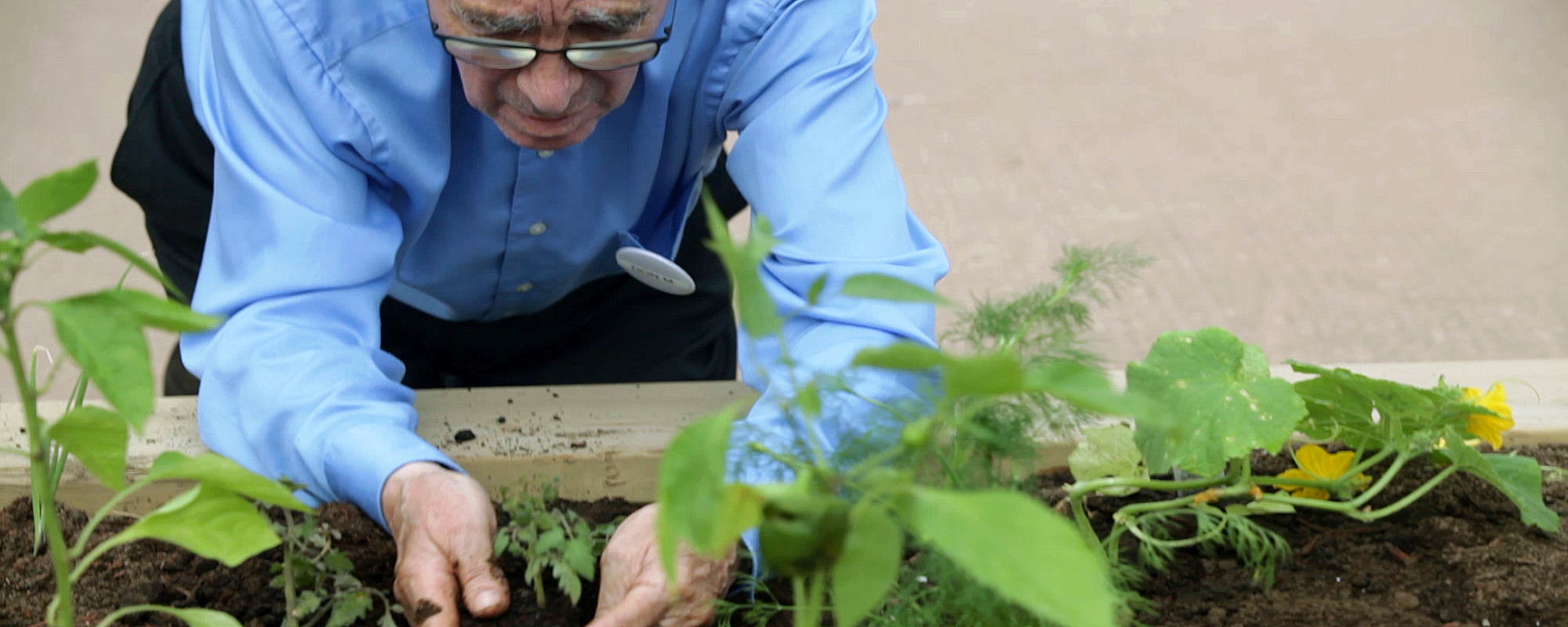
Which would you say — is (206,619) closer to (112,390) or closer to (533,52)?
(112,390)

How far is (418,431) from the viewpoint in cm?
122

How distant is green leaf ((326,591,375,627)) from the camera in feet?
3.08

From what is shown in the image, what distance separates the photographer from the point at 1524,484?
101 cm

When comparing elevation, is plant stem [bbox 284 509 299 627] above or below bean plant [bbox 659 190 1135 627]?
below

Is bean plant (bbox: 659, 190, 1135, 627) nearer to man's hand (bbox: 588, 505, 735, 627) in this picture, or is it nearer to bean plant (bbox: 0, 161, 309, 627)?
bean plant (bbox: 0, 161, 309, 627)

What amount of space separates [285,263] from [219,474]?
22.2 inches

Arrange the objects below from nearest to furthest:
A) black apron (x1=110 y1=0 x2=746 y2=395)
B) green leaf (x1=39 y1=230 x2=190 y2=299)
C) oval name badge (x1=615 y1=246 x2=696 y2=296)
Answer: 1. green leaf (x1=39 y1=230 x2=190 y2=299)
2. oval name badge (x1=615 y1=246 x2=696 y2=296)
3. black apron (x1=110 y1=0 x2=746 y2=395)

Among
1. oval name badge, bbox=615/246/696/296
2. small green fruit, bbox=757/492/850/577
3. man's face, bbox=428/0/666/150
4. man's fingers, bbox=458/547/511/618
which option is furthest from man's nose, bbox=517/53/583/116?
small green fruit, bbox=757/492/850/577

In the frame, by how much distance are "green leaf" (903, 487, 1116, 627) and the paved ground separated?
2.19 metres

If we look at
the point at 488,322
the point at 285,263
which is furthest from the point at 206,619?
the point at 488,322

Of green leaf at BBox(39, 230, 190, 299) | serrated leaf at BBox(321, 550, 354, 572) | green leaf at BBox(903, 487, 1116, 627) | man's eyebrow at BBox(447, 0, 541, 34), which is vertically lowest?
serrated leaf at BBox(321, 550, 354, 572)

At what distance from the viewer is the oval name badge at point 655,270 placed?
138cm

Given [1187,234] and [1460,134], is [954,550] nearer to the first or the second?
[1187,234]

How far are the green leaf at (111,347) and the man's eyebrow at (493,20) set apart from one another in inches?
21.9
